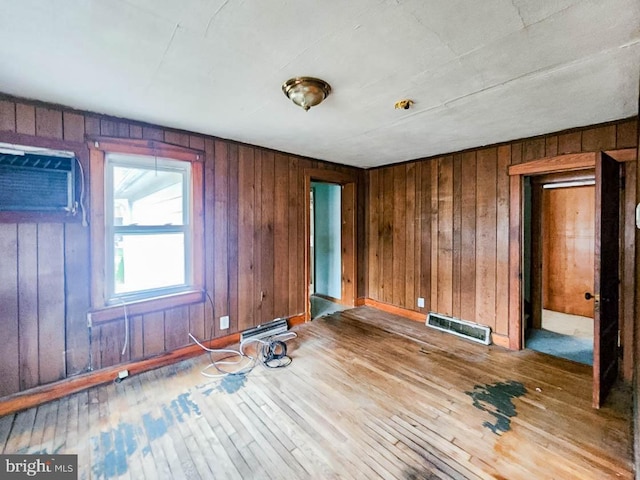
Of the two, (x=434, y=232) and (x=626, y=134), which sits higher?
(x=626, y=134)

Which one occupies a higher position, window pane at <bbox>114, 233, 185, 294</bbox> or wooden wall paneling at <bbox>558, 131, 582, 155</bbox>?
wooden wall paneling at <bbox>558, 131, 582, 155</bbox>

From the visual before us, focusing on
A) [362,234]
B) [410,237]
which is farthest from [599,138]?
[362,234]

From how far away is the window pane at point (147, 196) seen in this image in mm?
2531

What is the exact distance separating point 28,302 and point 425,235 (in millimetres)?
4145

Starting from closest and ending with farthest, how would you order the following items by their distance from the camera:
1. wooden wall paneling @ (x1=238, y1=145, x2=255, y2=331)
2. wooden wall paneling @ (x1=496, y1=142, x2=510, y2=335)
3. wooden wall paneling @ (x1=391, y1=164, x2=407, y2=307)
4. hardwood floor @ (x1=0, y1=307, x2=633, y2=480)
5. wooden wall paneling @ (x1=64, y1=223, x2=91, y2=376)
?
hardwood floor @ (x1=0, y1=307, x2=633, y2=480), wooden wall paneling @ (x1=64, y1=223, x2=91, y2=376), wooden wall paneling @ (x1=496, y1=142, x2=510, y2=335), wooden wall paneling @ (x1=238, y1=145, x2=255, y2=331), wooden wall paneling @ (x1=391, y1=164, x2=407, y2=307)

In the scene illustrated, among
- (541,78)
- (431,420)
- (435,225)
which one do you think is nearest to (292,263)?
(435,225)

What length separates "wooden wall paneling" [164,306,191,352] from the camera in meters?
2.73

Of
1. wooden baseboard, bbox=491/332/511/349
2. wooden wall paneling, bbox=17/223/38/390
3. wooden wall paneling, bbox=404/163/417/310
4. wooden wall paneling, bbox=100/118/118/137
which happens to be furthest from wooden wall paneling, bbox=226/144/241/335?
wooden baseboard, bbox=491/332/511/349

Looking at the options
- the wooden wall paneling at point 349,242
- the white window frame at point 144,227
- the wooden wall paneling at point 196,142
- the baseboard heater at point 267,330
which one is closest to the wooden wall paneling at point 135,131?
the white window frame at point 144,227

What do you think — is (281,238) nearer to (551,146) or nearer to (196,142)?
(196,142)

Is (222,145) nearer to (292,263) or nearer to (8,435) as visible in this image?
(292,263)

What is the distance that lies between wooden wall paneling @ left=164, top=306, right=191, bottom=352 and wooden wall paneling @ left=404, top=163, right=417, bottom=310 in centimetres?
297

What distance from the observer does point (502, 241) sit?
3148 mm

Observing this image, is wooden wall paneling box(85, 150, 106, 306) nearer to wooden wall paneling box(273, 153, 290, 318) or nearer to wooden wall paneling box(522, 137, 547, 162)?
wooden wall paneling box(273, 153, 290, 318)
